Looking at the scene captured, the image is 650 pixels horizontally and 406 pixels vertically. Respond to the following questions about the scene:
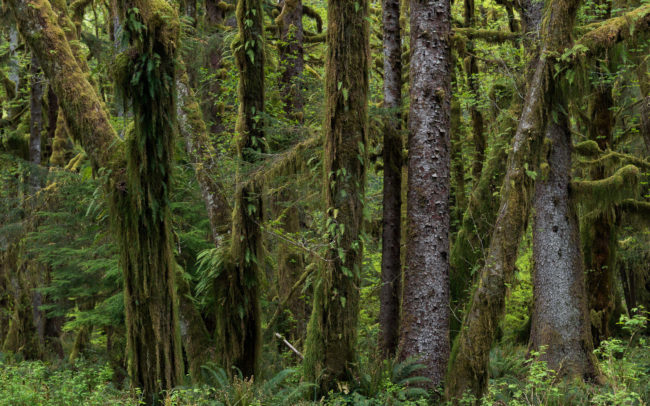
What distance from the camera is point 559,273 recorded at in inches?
366

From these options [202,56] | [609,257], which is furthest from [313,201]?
[609,257]

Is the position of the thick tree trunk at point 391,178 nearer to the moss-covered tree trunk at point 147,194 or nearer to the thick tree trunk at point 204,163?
the thick tree trunk at point 204,163

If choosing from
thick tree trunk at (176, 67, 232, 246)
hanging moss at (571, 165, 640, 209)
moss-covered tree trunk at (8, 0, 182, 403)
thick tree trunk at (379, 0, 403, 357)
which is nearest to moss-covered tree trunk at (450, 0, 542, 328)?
thick tree trunk at (379, 0, 403, 357)

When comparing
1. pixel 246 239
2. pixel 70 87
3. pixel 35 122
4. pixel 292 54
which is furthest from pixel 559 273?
pixel 35 122

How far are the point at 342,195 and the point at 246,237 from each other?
80.9 inches

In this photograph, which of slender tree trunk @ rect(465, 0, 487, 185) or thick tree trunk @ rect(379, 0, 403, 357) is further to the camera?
slender tree trunk @ rect(465, 0, 487, 185)

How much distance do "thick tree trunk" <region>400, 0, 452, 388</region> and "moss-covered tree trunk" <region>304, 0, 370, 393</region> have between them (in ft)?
3.32

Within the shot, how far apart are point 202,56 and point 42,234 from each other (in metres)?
5.52

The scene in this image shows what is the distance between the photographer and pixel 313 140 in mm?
7379

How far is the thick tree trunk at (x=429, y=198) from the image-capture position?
24.0ft

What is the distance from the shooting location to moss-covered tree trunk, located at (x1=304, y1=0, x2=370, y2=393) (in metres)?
6.65

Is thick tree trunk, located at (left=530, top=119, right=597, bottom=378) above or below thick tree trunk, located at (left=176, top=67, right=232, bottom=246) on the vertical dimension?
below

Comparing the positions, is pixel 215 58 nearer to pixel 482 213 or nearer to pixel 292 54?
pixel 292 54

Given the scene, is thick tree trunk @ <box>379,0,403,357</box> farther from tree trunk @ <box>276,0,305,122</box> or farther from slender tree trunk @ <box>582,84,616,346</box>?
slender tree trunk @ <box>582,84,616,346</box>
